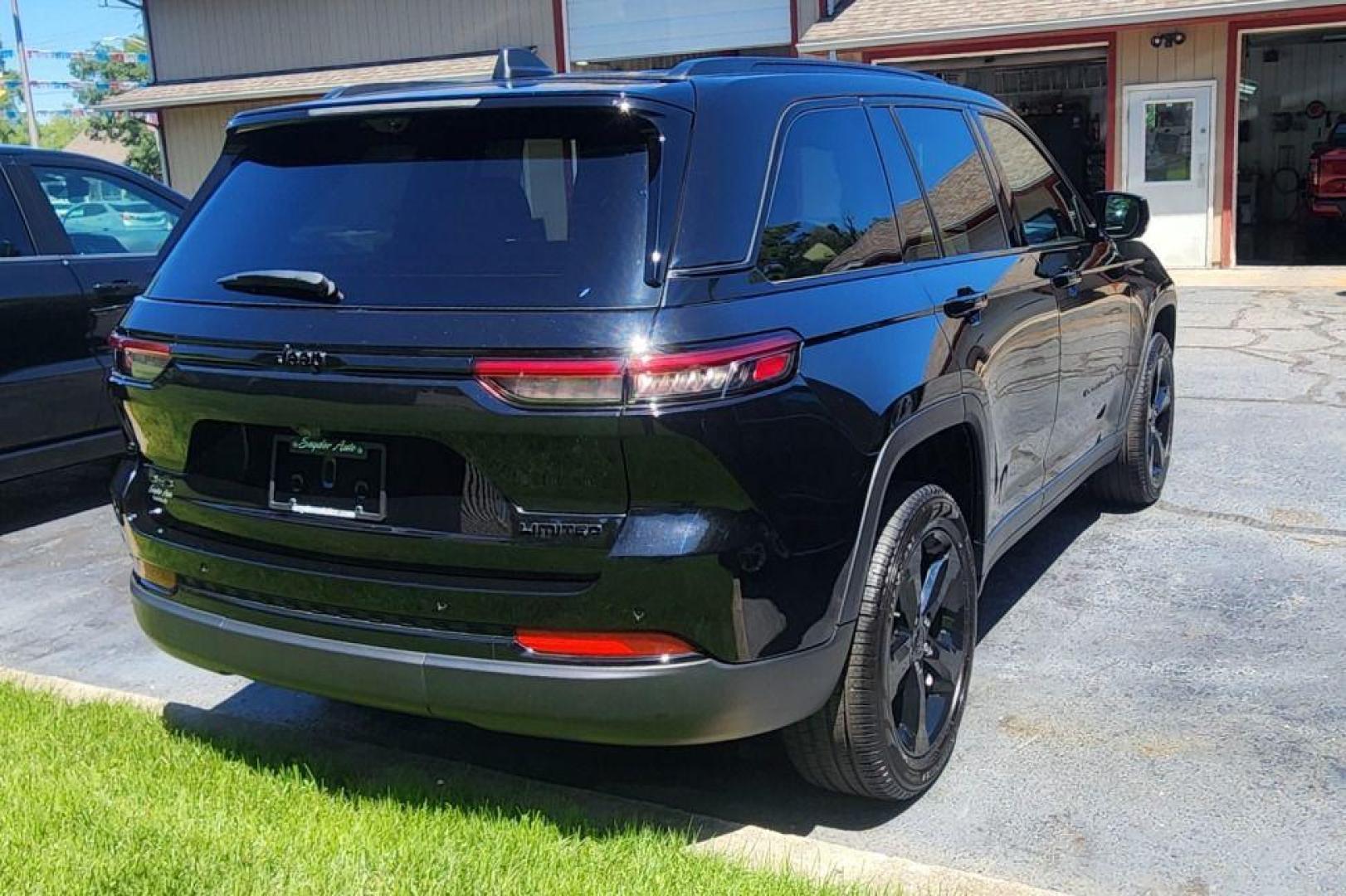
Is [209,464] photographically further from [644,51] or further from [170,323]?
[644,51]

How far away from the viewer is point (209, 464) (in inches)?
123

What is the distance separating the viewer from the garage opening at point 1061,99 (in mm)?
23531

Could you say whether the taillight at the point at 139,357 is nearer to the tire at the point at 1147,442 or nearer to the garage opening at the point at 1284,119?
the tire at the point at 1147,442

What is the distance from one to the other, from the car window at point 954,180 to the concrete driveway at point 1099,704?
4.68 ft

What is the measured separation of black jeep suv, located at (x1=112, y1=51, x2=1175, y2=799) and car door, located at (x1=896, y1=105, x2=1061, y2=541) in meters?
0.16

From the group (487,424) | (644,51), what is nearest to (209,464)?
(487,424)

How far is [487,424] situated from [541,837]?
102 centimetres

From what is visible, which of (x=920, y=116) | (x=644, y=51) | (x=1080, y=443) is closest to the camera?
(x=920, y=116)

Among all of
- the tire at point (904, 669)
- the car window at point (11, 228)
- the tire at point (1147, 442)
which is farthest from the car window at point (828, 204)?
the car window at point (11, 228)

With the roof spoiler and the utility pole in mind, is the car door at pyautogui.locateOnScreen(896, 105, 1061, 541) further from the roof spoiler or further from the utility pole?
the utility pole

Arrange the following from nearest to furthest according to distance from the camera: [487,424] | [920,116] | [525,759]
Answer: [487,424]
[525,759]
[920,116]

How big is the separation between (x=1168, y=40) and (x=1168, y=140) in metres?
1.29

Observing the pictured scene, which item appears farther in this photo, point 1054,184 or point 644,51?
point 644,51

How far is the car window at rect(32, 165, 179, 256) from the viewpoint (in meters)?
6.40
